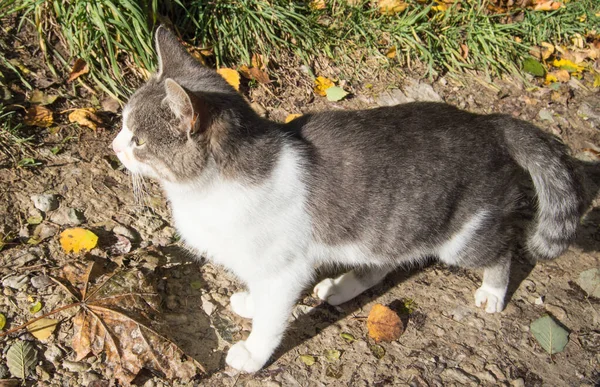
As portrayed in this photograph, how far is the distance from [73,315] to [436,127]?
6.89 ft

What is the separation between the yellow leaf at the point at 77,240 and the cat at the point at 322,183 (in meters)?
0.60

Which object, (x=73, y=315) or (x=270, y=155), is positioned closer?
(x=270, y=155)

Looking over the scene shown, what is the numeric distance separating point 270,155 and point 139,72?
193 centimetres

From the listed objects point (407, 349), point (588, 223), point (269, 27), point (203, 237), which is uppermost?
point (269, 27)

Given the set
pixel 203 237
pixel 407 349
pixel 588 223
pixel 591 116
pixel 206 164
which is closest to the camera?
pixel 206 164

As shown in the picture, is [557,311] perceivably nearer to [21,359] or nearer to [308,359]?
[308,359]

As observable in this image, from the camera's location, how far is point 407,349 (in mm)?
3088

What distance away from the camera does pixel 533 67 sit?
4941mm

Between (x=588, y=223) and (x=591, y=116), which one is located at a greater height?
(x=591, y=116)

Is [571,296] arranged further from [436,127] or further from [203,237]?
[203,237]

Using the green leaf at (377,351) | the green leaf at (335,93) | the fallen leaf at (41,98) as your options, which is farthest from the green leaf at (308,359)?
the fallen leaf at (41,98)

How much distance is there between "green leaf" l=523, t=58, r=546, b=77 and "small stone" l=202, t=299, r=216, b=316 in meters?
3.52

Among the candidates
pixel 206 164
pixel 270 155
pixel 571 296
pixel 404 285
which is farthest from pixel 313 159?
pixel 571 296

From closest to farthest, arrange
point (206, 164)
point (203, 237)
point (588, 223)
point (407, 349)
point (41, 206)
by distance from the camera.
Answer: point (206, 164), point (203, 237), point (407, 349), point (41, 206), point (588, 223)
